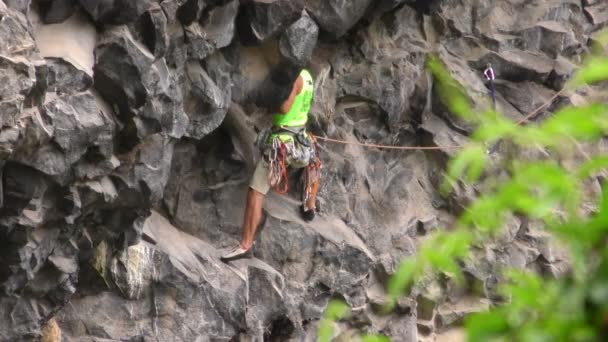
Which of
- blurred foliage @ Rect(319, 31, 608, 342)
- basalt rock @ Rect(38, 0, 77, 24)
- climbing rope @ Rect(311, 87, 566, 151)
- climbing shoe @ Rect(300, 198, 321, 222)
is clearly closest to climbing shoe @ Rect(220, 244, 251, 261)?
climbing shoe @ Rect(300, 198, 321, 222)

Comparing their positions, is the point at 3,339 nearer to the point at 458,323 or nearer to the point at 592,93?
the point at 458,323

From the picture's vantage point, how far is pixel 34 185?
268 inches

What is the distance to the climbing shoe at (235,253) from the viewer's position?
9609mm

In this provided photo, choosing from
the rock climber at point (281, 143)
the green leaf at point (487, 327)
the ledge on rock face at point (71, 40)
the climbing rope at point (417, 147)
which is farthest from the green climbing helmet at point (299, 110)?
the green leaf at point (487, 327)

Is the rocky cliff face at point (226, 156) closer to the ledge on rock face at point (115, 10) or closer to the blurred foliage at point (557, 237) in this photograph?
the ledge on rock face at point (115, 10)

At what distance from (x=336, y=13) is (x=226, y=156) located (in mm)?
1843

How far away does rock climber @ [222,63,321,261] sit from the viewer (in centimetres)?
935

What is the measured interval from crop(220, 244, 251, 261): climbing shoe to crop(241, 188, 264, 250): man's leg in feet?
0.14

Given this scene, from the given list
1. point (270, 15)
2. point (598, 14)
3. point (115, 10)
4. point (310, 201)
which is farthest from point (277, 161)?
point (598, 14)

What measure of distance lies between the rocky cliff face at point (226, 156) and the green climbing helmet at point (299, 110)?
265mm

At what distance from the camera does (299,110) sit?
9523 millimetres

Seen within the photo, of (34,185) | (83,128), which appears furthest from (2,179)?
(83,128)

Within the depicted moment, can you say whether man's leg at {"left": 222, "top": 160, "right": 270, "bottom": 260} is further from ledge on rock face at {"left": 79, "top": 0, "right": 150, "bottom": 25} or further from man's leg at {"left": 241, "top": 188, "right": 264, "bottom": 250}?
ledge on rock face at {"left": 79, "top": 0, "right": 150, "bottom": 25}

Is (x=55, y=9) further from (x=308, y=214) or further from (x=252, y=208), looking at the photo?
(x=308, y=214)
